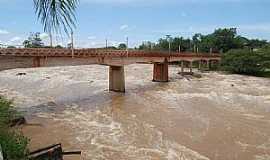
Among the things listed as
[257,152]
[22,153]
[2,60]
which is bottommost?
[257,152]

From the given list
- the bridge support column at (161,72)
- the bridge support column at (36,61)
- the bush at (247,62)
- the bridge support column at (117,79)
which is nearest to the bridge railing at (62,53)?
the bridge support column at (36,61)

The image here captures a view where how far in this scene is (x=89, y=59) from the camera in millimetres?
32375

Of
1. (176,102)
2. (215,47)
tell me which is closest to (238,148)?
(176,102)

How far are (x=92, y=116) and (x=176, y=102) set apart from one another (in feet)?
29.8

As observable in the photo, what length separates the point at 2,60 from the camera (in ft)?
82.7

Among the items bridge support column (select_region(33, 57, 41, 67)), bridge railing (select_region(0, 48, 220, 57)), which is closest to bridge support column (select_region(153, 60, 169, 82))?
bridge railing (select_region(0, 48, 220, 57))

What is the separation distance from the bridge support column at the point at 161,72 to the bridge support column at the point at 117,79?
10.8 metres

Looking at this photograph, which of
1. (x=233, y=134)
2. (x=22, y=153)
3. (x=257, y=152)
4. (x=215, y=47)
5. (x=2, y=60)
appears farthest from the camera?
(x=215, y=47)

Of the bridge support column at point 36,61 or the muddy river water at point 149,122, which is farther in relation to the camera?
the bridge support column at point 36,61

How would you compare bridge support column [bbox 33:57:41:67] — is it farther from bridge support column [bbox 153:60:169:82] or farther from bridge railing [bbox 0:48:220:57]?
bridge support column [bbox 153:60:169:82]

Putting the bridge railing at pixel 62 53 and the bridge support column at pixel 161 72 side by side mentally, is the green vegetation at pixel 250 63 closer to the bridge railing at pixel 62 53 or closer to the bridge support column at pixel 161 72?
the bridge support column at pixel 161 72

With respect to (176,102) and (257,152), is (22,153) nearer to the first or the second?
(257,152)

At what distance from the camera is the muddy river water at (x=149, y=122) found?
16062 millimetres

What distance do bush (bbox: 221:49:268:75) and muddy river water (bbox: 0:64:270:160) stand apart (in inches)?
924
